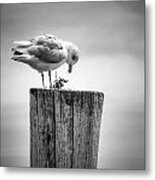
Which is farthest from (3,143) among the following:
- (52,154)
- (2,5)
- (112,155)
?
(2,5)

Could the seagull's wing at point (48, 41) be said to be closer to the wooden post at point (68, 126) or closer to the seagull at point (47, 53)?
the seagull at point (47, 53)

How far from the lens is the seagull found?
6.15ft

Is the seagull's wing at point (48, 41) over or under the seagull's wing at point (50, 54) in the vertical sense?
over

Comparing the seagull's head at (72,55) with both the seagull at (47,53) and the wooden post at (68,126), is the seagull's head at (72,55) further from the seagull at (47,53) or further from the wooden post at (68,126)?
the wooden post at (68,126)

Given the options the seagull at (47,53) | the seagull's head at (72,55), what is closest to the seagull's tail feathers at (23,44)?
the seagull at (47,53)

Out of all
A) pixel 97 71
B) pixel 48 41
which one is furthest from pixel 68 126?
pixel 48 41

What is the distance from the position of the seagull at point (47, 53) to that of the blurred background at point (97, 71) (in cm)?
2

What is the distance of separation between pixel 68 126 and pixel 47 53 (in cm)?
30

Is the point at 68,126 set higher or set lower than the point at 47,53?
lower

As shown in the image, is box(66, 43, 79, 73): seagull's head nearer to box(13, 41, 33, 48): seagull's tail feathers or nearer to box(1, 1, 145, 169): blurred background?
box(1, 1, 145, 169): blurred background

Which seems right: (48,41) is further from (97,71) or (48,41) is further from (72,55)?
(97,71)

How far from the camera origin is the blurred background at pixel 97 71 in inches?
72.7

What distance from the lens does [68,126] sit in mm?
1872

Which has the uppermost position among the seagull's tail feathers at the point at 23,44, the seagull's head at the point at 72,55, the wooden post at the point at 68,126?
the seagull's tail feathers at the point at 23,44
